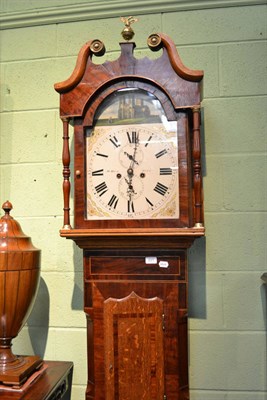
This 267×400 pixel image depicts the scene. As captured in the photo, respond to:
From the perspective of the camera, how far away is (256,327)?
1.38 meters

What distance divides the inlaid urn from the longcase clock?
15cm

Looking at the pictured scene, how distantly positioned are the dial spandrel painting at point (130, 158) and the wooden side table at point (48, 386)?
1.76ft

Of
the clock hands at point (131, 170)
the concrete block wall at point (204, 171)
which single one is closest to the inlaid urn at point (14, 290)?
the concrete block wall at point (204, 171)

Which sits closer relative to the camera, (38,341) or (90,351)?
(90,351)

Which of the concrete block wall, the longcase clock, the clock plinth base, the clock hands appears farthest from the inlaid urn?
the clock hands

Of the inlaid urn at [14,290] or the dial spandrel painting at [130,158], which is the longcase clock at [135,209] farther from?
the inlaid urn at [14,290]

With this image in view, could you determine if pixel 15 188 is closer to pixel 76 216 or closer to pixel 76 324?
pixel 76 216

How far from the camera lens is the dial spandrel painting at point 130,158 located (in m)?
1.22

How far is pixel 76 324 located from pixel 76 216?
0.50m

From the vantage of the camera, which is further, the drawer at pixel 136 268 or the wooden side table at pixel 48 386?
the drawer at pixel 136 268

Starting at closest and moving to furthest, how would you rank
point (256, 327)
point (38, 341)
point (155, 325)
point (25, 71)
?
point (155, 325) → point (256, 327) → point (38, 341) → point (25, 71)

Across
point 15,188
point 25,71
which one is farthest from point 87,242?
point 25,71

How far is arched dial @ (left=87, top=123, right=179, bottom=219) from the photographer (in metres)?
1.21

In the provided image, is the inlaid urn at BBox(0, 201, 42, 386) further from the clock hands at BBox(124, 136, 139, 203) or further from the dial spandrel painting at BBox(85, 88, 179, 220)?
the clock hands at BBox(124, 136, 139, 203)
